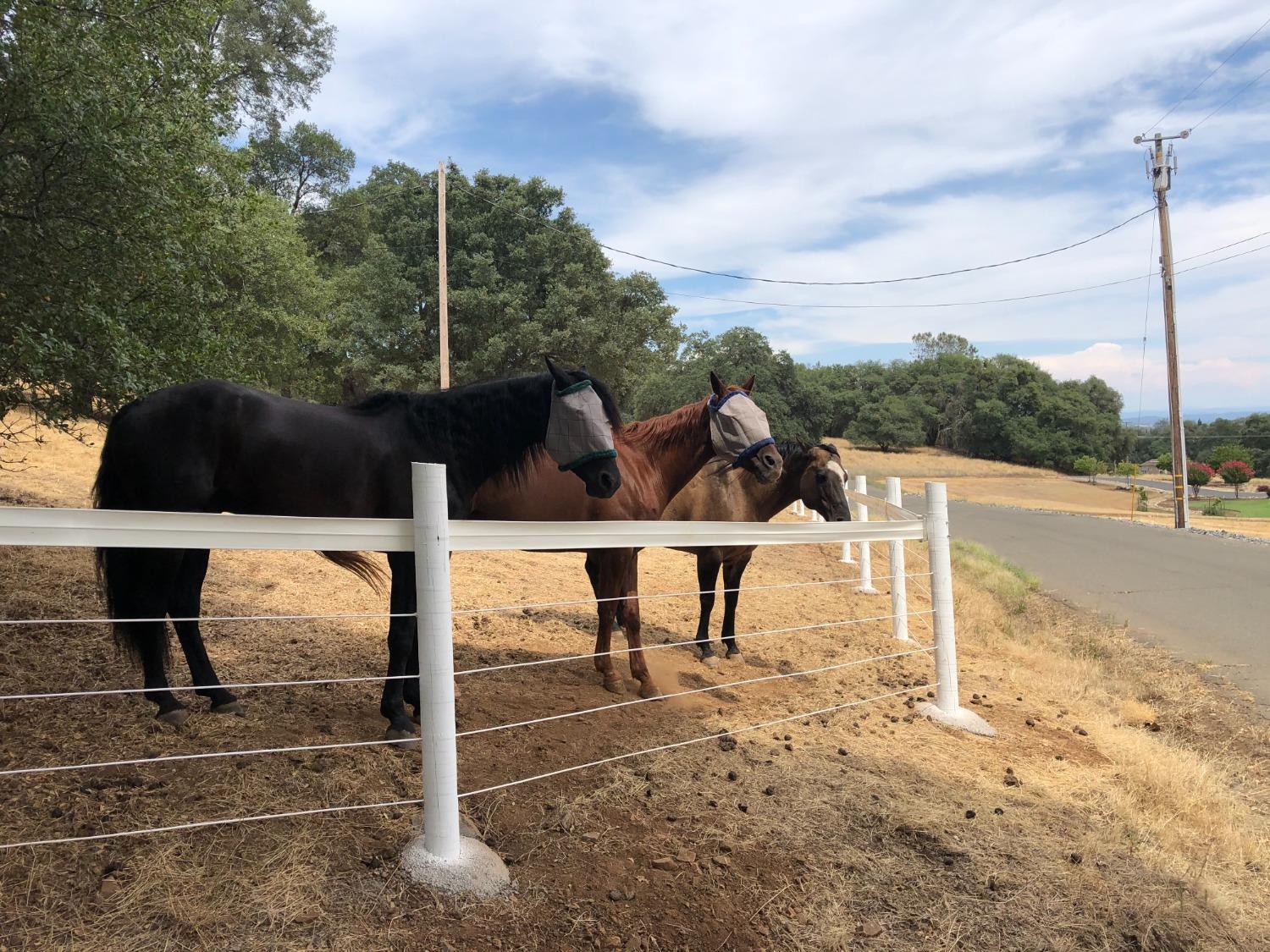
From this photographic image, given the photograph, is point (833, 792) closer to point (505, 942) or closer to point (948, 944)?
point (948, 944)

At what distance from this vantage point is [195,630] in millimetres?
3678

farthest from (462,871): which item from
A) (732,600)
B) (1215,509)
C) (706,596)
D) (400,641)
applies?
(1215,509)

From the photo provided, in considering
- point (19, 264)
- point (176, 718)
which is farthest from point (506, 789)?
point (19, 264)

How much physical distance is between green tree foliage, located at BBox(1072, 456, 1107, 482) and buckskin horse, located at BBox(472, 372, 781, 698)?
69.8 metres

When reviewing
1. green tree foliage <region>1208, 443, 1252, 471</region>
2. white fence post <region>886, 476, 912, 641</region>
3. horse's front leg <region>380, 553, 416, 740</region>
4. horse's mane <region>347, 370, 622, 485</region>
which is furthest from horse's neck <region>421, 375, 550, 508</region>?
green tree foliage <region>1208, 443, 1252, 471</region>

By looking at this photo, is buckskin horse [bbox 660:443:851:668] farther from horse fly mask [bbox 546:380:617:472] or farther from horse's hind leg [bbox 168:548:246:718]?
horse's hind leg [bbox 168:548:246:718]

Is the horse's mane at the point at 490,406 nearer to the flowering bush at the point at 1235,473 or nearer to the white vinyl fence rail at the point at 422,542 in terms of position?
the white vinyl fence rail at the point at 422,542

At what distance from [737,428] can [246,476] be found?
291 cm

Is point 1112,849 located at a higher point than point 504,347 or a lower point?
lower

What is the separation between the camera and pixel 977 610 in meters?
8.02

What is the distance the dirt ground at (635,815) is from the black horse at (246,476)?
0.39 metres

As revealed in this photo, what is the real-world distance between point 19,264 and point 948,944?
555 cm

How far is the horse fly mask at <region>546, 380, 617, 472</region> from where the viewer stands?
366cm

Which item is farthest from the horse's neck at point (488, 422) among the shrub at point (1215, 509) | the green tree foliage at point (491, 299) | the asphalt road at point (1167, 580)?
the shrub at point (1215, 509)
